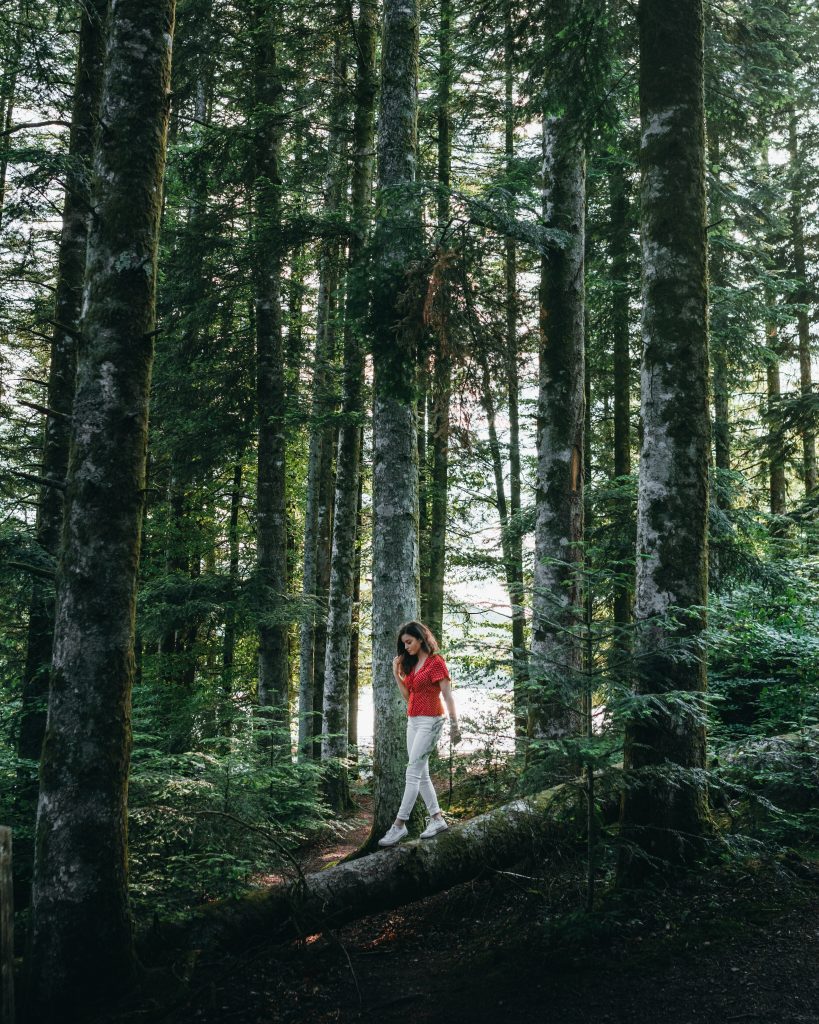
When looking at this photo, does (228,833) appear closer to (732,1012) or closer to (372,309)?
(732,1012)

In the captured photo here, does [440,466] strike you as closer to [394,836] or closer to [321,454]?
[321,454]

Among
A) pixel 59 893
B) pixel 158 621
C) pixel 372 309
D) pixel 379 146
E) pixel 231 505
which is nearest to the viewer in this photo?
pixel 59 893

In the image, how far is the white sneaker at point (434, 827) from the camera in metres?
6.67

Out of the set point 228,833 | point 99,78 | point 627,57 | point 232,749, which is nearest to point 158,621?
point 232,749

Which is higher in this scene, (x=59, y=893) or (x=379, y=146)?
(x=379, y=146)

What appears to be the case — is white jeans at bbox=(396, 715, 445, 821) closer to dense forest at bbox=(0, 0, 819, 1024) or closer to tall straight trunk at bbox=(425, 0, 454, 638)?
dense forest at bbox=(0, 0, 819, 1024)

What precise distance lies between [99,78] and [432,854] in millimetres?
10101

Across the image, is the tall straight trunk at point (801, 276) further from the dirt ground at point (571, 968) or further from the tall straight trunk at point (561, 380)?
the dirt ground at point (571, 968)

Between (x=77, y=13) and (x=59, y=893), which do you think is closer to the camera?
(x=59, y=893)

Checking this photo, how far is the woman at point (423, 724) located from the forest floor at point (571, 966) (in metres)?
1.06

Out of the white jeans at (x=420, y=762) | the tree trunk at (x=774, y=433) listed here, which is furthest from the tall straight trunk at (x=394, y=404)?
the tree trunk at (x=774, y=433)

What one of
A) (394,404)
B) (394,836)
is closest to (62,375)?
(394,404)

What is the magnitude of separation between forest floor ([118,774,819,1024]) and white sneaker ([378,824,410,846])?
96 cm

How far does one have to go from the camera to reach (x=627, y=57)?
29.0 ft
